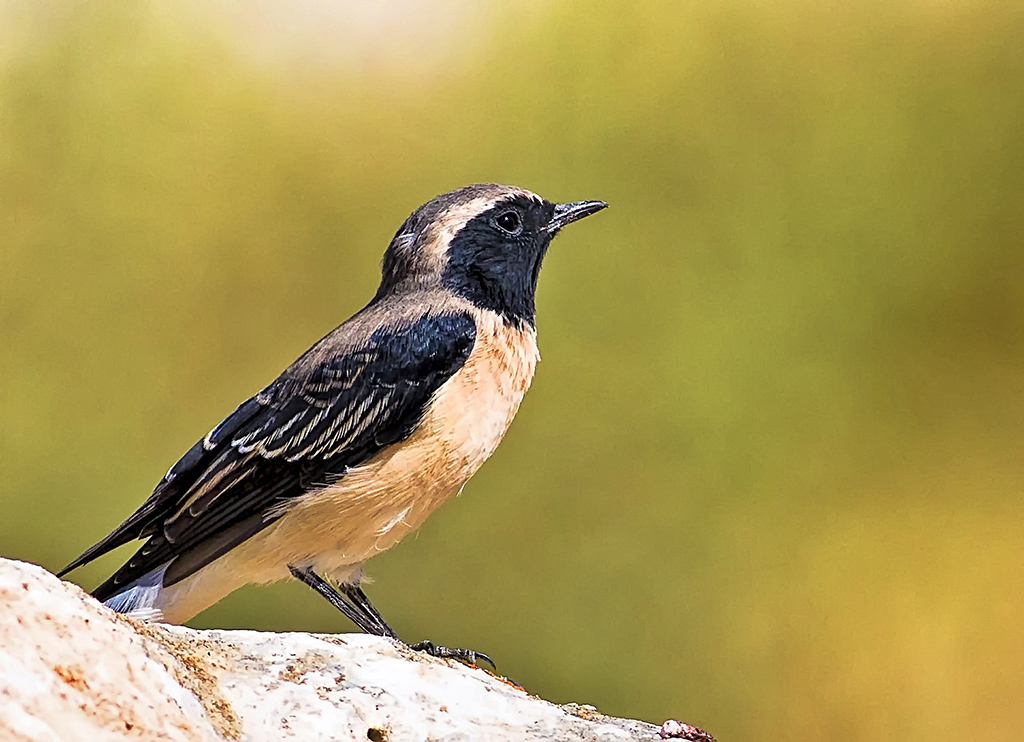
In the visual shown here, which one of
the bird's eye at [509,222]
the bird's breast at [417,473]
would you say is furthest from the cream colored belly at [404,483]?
the bird's eye at [509,222]

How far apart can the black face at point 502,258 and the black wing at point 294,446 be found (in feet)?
0.78

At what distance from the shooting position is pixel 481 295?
165 inches

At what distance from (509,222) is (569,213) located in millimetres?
276

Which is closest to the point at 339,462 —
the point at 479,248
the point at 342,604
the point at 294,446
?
the point at 294,446

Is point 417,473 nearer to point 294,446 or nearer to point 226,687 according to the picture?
point 294,446

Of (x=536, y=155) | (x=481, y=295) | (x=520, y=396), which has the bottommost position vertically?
(x=520, y=396)

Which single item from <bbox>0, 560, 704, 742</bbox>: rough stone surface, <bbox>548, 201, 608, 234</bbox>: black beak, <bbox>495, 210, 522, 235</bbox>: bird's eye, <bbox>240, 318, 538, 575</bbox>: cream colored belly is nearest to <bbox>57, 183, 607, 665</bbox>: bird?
<bbox>240, 318, 538, 575</bbox>: cream colored belly

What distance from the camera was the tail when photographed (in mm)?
3928

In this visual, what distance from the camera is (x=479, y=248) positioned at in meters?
4.27

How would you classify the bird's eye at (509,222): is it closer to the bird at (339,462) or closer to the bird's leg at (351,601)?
the bird at (339,462)

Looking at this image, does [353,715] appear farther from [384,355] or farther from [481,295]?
[481,295]

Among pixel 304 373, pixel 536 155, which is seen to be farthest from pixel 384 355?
pixel 536 155

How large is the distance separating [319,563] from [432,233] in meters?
1.27

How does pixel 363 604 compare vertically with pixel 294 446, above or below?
below
